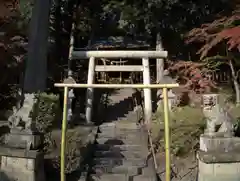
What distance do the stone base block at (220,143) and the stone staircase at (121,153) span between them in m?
2.14

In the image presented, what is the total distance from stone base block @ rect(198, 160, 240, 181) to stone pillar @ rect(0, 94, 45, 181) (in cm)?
328

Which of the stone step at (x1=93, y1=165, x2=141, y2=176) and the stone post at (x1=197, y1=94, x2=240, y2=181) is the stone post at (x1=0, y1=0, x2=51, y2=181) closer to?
the stone step at (x1=93, y1=165, x2=141, y2=176)

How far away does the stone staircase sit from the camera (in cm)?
943

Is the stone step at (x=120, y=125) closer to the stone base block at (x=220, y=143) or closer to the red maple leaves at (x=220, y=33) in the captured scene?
the red maple leaves at (x=220, y=33)

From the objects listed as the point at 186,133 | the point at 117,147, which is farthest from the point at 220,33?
the point at 117,147

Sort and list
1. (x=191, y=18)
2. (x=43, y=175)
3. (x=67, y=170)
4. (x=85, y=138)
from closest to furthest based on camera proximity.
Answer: (x=43, y=175)
(x=67, y=170)
(x=85, y=138)
(x=191, y=18)

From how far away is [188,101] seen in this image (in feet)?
45.8

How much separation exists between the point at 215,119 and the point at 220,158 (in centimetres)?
70

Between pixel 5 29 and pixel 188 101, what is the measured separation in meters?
6.79

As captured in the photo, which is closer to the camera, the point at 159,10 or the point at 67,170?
the point at 67,170

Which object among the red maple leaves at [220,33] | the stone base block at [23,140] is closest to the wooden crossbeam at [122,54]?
the red maple leaves at [220,33]

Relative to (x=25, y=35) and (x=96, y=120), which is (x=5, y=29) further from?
(x=96, y=120)

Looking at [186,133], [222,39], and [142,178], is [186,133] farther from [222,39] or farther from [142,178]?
[222,39]

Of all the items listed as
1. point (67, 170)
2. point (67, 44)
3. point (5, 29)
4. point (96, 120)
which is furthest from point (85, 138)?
point (67, 44)
